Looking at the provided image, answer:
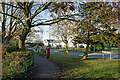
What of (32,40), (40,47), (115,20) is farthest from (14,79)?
(40,47)

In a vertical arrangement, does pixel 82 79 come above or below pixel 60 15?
below

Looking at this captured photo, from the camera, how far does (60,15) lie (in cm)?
681

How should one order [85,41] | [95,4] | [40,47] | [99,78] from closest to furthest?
1. [99,78]
2. [95,4]
3. [85,41]
4. [40,47]

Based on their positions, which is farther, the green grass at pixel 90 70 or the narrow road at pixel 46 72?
the narrow road at pixel 46 72

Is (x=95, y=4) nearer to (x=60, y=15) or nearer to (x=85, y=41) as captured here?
(x=60, y=15)

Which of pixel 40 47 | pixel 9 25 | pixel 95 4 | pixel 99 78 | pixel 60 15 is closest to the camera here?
pixel 99 78

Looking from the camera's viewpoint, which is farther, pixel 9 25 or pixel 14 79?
pixel 9 25

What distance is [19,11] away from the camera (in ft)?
33.6

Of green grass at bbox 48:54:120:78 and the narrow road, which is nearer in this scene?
green grass at bbox 48:54:120:78

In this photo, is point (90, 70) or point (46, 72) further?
point (90, 70)

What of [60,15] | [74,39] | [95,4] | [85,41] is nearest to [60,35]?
[74,39]

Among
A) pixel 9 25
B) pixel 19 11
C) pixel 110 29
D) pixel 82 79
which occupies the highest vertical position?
pixel 19 11

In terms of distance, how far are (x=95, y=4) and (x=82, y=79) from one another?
3873mm

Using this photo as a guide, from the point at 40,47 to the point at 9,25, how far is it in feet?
31.6
